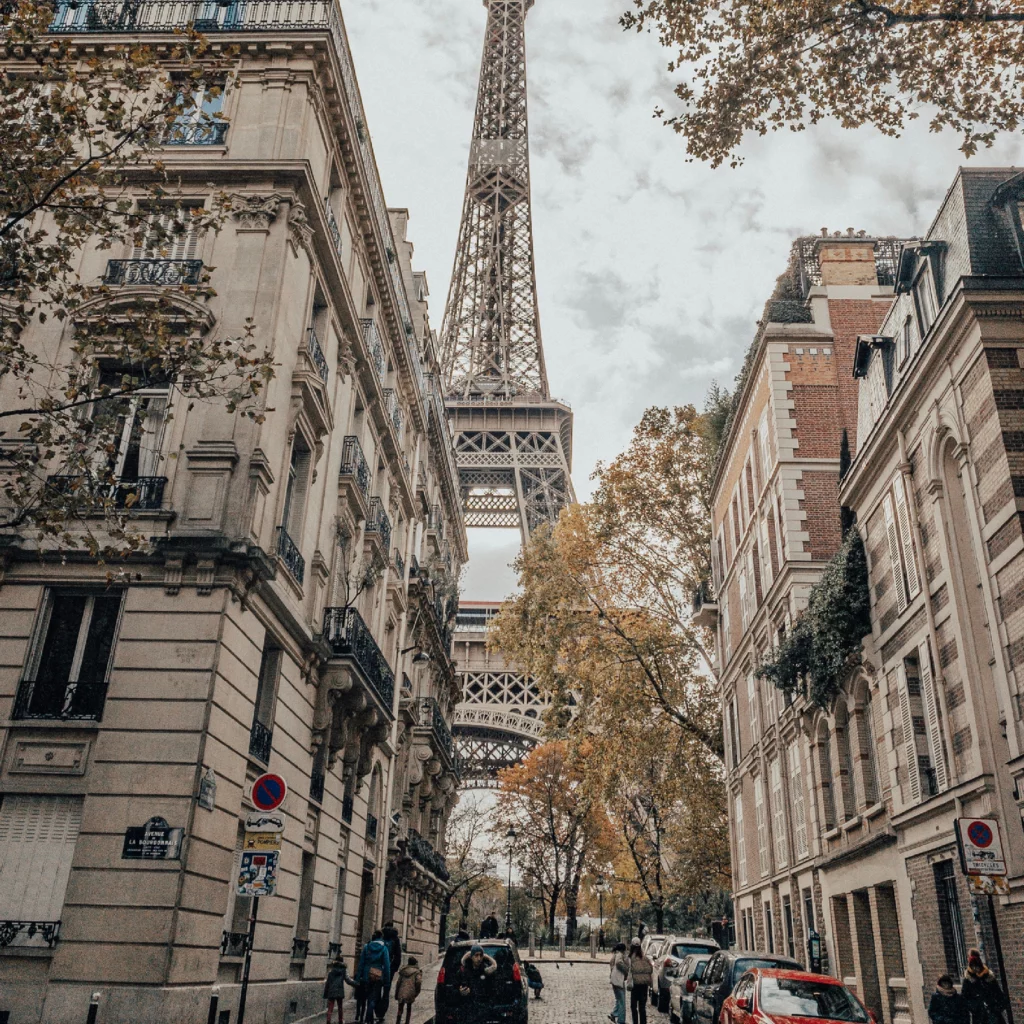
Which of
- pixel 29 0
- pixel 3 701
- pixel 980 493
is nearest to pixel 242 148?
pixel 29 0

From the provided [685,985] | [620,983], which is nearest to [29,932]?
[620,983]

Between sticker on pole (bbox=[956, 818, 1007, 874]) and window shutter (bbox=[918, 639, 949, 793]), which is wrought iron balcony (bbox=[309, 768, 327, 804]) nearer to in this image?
window shutter (bbox=[918, 639, 949, 793])

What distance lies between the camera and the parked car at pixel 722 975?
1575 cm

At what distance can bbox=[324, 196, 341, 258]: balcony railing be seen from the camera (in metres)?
20.0

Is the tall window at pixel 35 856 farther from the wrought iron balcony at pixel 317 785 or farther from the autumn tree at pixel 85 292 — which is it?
the wrought iron balcony at pixel 317 785

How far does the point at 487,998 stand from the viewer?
51.6 feet

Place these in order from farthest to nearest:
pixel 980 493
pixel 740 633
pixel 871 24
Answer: pixel 740 633 < pixel 980 493 < pixel 871 24

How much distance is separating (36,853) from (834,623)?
14432mm

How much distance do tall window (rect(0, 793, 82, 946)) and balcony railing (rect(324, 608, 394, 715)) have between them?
22.7 ft

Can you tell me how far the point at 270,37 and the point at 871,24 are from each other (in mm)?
12615

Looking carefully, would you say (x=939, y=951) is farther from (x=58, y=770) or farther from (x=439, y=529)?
(x=439, y=529)

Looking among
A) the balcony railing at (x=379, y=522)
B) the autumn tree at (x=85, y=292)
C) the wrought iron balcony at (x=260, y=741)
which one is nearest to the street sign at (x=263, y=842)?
the autumn tree at (x=85, y=292)

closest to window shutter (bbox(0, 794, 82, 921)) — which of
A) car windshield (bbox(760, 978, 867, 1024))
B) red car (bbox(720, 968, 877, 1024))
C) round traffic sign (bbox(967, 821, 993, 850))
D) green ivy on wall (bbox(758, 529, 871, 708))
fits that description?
red car (bbox(720, 968, 877, 1024))

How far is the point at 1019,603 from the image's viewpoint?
13.2 m
